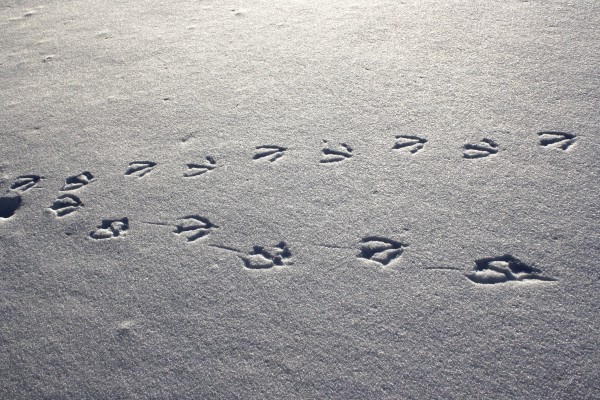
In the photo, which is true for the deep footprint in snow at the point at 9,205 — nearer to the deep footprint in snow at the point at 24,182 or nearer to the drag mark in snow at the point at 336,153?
the deep footprint in snow at the point at 24,182

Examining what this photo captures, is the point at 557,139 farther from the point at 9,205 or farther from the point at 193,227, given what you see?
the point at 9,205

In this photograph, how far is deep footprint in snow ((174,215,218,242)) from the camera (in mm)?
2035

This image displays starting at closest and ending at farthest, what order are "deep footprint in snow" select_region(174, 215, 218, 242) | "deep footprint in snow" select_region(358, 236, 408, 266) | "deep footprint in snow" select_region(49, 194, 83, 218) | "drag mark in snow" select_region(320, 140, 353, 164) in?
"deep footprint in snow" select_region(358, 236, 408, 266) → "deep footprint in snow" select_region(174, 215, 218, 242) → "deep footprint in snow" select_region(49, 194, 83, 218) → "drag mark in snow" select_region(320, 140, 353, 164)

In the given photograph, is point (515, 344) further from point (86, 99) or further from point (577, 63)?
point (86, 99)

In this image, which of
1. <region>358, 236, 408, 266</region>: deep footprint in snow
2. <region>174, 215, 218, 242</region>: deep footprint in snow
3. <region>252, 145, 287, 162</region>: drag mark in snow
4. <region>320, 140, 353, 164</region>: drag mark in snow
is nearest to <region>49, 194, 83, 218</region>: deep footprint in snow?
<region>174, 215, 218, 242</region>: deep footprint in snow

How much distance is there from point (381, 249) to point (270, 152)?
28.8 inches

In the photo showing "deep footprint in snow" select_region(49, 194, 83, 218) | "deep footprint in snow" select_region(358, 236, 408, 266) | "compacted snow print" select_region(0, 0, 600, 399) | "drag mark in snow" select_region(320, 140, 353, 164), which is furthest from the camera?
"drag mark in snow" select_region(320, 140, 353, 164)

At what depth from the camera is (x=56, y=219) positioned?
2.17 meters

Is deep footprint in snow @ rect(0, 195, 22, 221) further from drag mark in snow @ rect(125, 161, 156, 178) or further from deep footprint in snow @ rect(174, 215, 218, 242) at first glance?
deep footprint in snow @ rect(174, 215, 218, 242)

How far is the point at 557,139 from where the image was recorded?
2260 millimetres

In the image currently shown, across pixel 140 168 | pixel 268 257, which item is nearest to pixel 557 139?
pixel 268 257

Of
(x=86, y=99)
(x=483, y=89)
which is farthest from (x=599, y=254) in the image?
(x=86, y=99)

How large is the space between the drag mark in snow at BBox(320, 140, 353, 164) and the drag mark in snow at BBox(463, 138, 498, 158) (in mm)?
465

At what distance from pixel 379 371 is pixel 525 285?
0.54m
